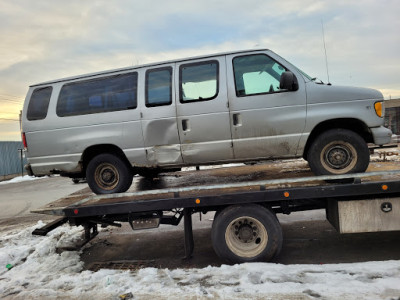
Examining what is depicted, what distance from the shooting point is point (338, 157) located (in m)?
4.52

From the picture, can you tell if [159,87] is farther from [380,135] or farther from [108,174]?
[380,135]

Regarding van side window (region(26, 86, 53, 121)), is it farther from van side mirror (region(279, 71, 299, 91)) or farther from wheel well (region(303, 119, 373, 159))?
wheel well (region(303, 119, 373, 159))

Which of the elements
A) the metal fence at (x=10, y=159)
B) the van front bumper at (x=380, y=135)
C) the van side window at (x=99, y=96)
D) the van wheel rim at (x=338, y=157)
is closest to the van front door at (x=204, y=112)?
the van side window at (x=99, y=96)

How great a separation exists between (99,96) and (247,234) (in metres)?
3.11

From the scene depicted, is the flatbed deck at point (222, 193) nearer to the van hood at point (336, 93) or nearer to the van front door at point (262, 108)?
the van front door at point (262, 108)

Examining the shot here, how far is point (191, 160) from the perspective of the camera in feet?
15.7

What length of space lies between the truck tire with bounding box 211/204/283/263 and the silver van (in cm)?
83

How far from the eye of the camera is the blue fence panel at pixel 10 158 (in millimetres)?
22562

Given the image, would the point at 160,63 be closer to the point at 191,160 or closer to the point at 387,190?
the point at 191,160

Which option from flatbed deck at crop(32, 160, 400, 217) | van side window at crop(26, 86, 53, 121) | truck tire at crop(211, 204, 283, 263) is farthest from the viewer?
van side window at crop(26, 86, 53, 121)

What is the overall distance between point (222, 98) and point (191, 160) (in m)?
1.05

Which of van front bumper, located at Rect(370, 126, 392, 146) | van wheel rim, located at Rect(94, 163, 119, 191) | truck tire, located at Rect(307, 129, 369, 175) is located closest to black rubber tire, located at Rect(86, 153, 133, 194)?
van wheel rim, located at Rect(94, 163, 119, 191)

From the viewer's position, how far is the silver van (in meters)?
4.49

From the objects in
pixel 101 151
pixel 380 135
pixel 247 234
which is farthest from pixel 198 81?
pixel 380 135
